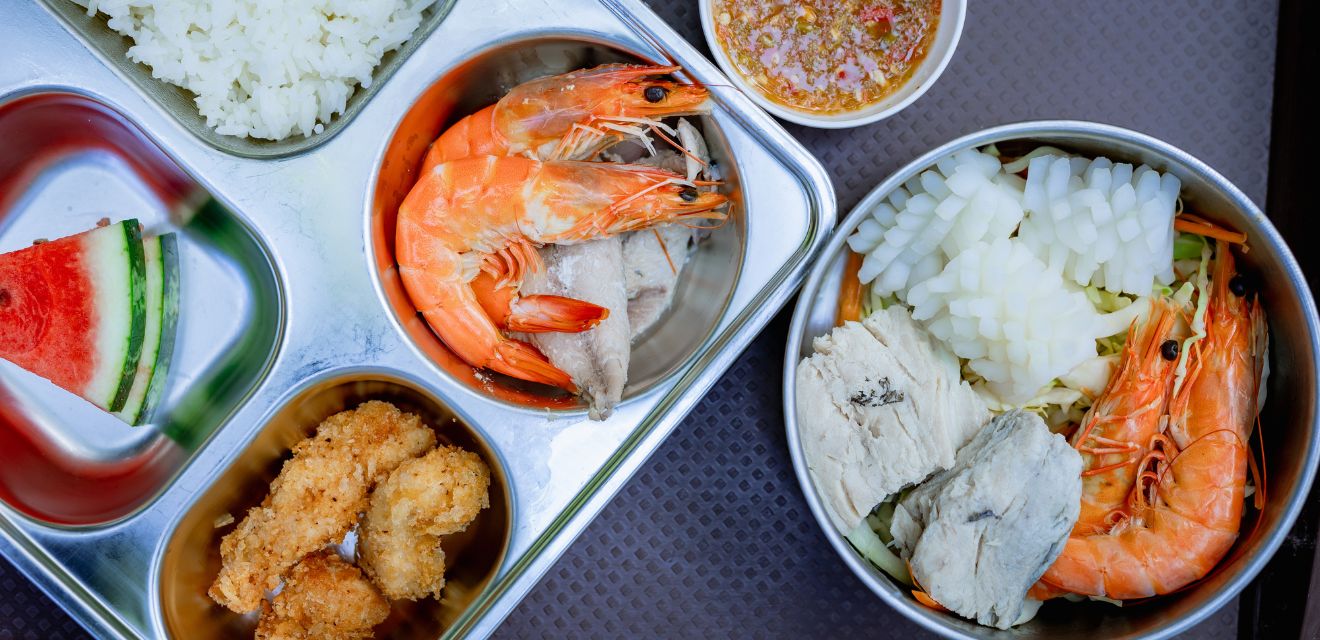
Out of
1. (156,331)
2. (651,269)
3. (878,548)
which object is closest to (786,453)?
(878,548)

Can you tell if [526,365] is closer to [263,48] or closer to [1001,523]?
[263,48]

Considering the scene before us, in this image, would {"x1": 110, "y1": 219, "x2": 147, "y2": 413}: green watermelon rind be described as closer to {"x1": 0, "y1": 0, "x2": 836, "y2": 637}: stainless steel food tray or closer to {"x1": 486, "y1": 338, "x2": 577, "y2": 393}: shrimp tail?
{"x1": 0, "y1": 0, "x2": 836, "y2": 637}: stainless steel food tray

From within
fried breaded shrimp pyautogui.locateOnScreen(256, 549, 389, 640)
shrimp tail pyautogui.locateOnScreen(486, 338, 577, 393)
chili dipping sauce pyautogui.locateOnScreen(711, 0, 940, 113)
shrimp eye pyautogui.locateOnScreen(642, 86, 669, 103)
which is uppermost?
chili dipping sauce pyautogui.locateOnScreen(711, 0, 940, 113)

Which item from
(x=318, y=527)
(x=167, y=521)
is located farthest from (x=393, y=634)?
(x=167, y=521)

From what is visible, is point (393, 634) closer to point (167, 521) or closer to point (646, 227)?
point (167, 521)

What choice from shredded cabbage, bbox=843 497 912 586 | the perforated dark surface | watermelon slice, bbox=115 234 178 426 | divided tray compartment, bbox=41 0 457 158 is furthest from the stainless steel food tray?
shredded cabbage, bbox=843 497 912 586

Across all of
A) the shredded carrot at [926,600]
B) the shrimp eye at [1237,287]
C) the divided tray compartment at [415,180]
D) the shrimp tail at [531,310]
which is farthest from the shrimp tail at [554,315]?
the shrimp eye at [1237,287]
